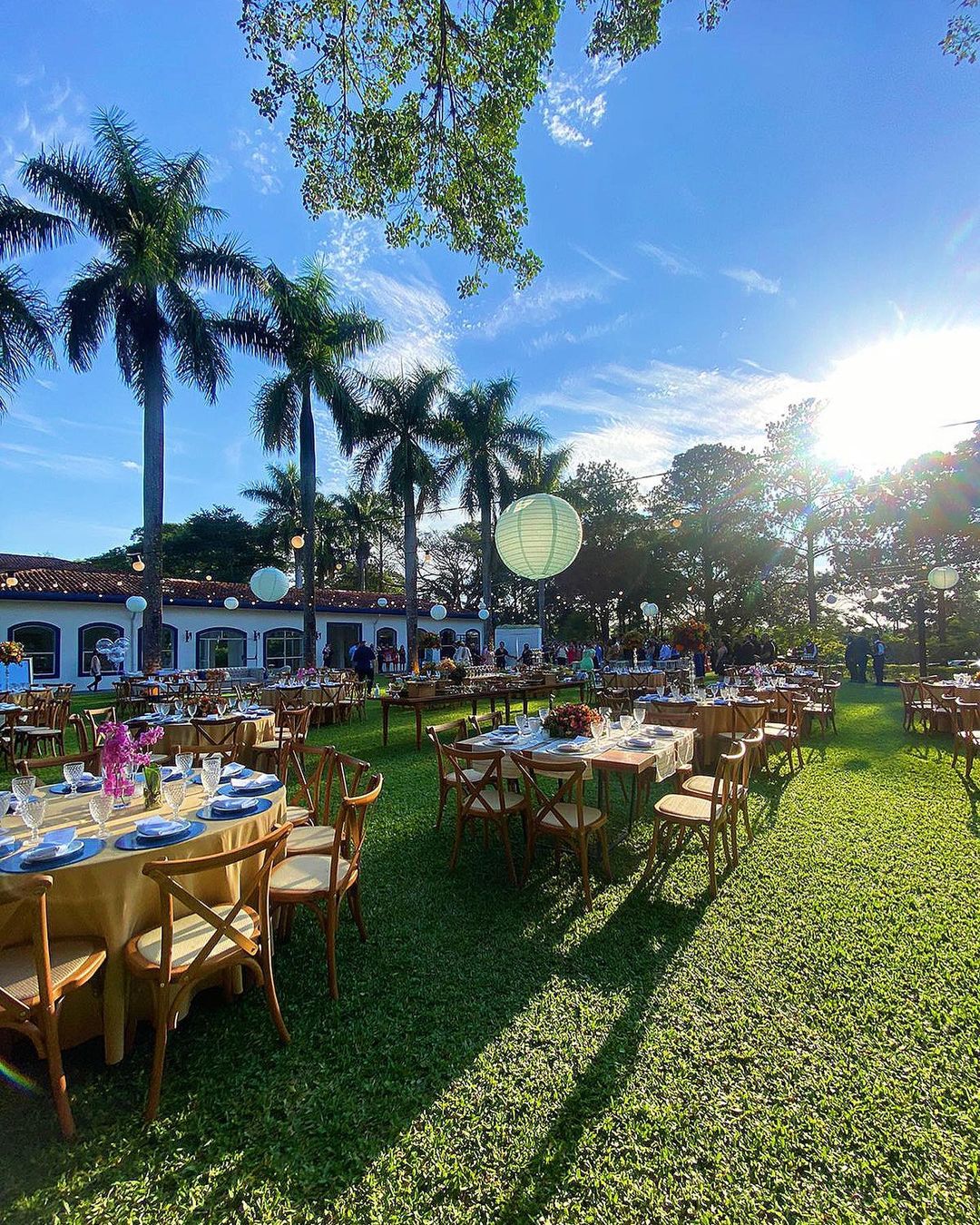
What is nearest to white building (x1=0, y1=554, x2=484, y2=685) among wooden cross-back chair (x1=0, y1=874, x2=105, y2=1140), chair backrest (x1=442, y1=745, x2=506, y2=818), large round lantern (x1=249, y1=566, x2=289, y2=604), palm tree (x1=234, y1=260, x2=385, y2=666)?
palm tree (x1=234, y1=260, x2=385, y2=666)

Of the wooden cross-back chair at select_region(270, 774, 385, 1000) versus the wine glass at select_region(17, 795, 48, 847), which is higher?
the wine glass at select_region(17, 795, 48, 847)

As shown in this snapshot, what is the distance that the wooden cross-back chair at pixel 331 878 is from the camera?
2.79 m

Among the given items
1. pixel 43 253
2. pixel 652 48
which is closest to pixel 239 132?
pixel 652 48

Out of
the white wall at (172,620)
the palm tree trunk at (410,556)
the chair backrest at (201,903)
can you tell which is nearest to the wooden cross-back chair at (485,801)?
the chair backrest at (201,903)

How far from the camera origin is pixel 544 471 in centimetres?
2434

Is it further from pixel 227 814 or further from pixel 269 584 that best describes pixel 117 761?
pixel 269 584

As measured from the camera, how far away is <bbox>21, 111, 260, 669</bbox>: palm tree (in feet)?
40.4

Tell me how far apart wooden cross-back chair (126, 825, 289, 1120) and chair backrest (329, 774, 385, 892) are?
0.42 meters

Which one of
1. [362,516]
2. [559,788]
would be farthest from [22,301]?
[362,516]

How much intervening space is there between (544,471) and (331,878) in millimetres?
23238

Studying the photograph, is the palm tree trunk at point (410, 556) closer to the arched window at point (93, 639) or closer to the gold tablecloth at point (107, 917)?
the arched window at point (93, 639)

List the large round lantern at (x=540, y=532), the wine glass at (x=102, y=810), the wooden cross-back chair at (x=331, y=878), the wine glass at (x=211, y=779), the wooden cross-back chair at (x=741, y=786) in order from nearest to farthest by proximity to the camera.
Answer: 1. the wine glass at (x=102, y=810)
2. the wooden cross-back chair at (x=331, y=878)
3. the wine glass at (x=211, y=779)
4. the wooden cross-back chair at (x=741, y=786)
5. the large round lantern at (x=540, y=532)

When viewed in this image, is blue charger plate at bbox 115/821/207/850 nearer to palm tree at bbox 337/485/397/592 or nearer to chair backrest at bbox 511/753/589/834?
chair backrest at bbox 511/753/589/834

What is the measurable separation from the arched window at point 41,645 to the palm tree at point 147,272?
654cm
